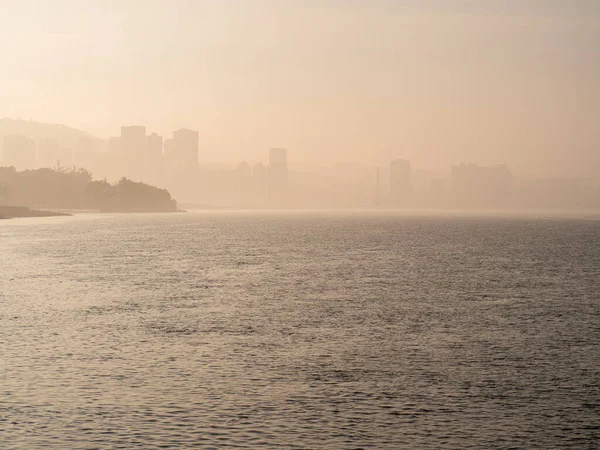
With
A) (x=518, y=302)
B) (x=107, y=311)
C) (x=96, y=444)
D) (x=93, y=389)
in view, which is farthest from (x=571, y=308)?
(x=96, y=444)

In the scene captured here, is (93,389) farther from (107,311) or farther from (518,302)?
(518,302)

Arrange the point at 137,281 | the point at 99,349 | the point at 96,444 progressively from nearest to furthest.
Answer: the point at 96,444
the point at 99,349
the point at 137,281

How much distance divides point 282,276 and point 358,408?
201 ft

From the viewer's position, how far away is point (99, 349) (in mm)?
41094

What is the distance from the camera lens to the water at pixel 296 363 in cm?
2650

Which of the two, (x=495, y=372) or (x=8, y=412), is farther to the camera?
(x=495, y=372)

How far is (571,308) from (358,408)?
3911 centimetres

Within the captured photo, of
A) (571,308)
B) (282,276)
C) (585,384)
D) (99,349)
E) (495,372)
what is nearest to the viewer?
(585,384)

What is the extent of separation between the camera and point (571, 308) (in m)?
62.5

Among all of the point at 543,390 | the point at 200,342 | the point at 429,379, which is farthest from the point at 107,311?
the point at 543,390

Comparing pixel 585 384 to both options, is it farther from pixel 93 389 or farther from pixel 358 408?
pixel 93 389

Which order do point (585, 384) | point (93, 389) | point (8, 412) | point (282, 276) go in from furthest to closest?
point (282, 276) < point (585, 384) < point (93, 389) < point (8, 412)

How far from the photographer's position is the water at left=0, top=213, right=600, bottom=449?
1043 inches

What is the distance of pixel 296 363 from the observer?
125ft
